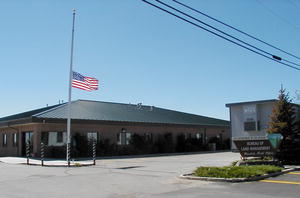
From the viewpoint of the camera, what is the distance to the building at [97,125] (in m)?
34.8

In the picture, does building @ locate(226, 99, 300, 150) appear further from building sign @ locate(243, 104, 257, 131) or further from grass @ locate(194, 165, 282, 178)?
grass @ locate(194, 165, 282, 178)

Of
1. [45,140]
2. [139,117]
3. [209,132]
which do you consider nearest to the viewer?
[45,140]

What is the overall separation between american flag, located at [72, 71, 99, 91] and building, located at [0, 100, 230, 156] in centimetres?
625

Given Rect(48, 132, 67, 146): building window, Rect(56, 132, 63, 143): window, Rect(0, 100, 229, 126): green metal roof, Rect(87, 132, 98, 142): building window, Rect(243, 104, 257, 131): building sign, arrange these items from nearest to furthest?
1. Rect(243, 104, 257, 131): building sign
2. Rect(48, 132, 67, 146): building window
3. Rect(56, 132, 63, 143): window
4. Rect(0, 100, 229, 126): green metal roof
5. Rect(87, 132, 98, 142): building window

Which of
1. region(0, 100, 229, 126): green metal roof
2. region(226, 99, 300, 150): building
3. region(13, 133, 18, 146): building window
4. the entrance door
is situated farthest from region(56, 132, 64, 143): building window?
region(226, 99, 300, 150): building

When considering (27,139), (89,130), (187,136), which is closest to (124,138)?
(89,130)

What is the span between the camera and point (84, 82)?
1166 inches

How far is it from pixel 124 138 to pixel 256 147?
2216cm

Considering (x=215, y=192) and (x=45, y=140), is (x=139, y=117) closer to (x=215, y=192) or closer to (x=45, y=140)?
(x=45, y=140)

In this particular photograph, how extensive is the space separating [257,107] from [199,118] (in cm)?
2503

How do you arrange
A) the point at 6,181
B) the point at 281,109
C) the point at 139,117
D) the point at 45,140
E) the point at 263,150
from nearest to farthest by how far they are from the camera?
the point at 6,181 < the point at 263,150 < the point at 281,109 < the point at 45,140 < the point at 139,117

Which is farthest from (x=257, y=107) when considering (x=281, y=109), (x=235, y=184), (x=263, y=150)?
(x=235, y=184)

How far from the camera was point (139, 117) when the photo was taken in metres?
43.8

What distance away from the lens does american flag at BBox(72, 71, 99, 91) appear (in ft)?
95.2
